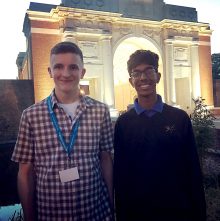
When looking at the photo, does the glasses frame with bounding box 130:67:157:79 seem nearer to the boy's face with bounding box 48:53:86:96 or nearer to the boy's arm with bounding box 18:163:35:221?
the boy's face with bounding box 48:53:86:96

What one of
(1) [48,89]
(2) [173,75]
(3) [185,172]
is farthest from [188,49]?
(3) [185,172]

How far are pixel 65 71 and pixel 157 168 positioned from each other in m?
1.14

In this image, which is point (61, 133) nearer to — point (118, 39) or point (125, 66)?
point (118, 39)

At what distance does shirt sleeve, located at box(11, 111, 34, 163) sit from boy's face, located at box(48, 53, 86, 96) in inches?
16.3

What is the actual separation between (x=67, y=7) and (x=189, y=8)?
10.4 meters

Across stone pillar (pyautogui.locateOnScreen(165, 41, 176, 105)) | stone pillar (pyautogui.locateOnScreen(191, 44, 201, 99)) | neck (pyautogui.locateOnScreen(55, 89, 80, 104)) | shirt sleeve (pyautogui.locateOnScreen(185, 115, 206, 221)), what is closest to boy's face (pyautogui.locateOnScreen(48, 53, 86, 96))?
neck (pyautogui.locateOnScreen(55, 89, 80, 104))

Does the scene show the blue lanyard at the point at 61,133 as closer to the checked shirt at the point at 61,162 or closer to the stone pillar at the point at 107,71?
the checked shirt at the point at 61,162

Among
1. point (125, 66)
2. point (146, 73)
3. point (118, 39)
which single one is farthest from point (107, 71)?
point (146, 73)

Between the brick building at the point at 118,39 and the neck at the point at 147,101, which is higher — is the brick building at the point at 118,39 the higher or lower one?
the higher one

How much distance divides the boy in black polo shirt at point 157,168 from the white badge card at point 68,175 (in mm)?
413

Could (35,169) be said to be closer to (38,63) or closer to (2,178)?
(2,178)

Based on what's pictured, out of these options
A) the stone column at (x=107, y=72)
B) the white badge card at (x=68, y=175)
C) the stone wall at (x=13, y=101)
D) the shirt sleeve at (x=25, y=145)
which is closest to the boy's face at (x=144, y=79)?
the white badge card at (x=68, y=175)

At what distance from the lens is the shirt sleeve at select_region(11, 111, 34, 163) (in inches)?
85.4

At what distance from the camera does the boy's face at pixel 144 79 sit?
7.64ft
